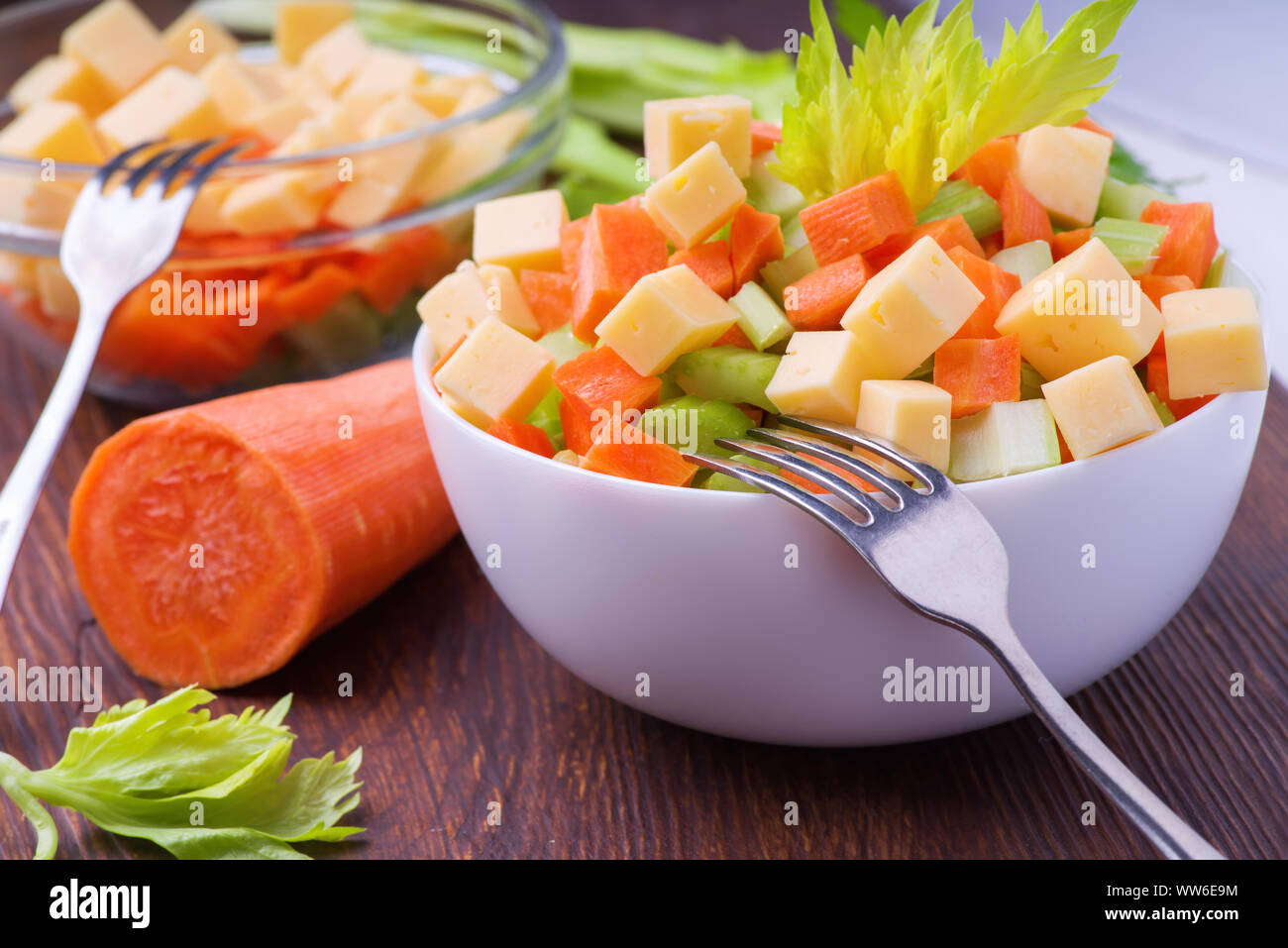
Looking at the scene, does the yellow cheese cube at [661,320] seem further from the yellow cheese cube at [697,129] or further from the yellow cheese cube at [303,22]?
the yellow cheese cube at [303,22]

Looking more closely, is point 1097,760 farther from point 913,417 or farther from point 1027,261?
point 1027,261

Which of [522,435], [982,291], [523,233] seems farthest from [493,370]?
[982,291]

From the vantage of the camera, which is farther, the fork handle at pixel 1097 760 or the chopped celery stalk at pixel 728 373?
the chopped celery stalk at pixel 728 373

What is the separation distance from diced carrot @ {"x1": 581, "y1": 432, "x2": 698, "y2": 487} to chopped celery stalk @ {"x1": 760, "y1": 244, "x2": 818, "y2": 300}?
28cm

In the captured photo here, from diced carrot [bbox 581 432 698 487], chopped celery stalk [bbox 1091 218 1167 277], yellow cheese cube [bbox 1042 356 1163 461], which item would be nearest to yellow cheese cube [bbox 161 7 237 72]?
diced carrot [bbox 581 432 698 487]

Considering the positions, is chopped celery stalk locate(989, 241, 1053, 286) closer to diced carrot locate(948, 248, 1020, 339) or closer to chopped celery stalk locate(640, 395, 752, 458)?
diced carrot locate(948, 248, 1020, 339)

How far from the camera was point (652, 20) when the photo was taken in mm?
4031

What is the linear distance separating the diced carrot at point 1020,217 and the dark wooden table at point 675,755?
37 centimetres

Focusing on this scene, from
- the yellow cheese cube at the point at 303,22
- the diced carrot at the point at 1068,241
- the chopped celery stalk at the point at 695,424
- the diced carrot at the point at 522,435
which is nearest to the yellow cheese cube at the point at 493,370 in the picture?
the diced carrot at the point at 522,435

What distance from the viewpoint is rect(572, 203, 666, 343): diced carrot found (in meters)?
1.39

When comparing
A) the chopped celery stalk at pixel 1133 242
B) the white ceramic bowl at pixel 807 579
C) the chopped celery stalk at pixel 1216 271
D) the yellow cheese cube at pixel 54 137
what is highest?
the chopped celery stalk at pixel 1133 242

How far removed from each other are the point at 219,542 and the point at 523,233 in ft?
1.85

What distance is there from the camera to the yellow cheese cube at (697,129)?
57.3 inches

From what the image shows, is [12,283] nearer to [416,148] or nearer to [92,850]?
[416,148]
